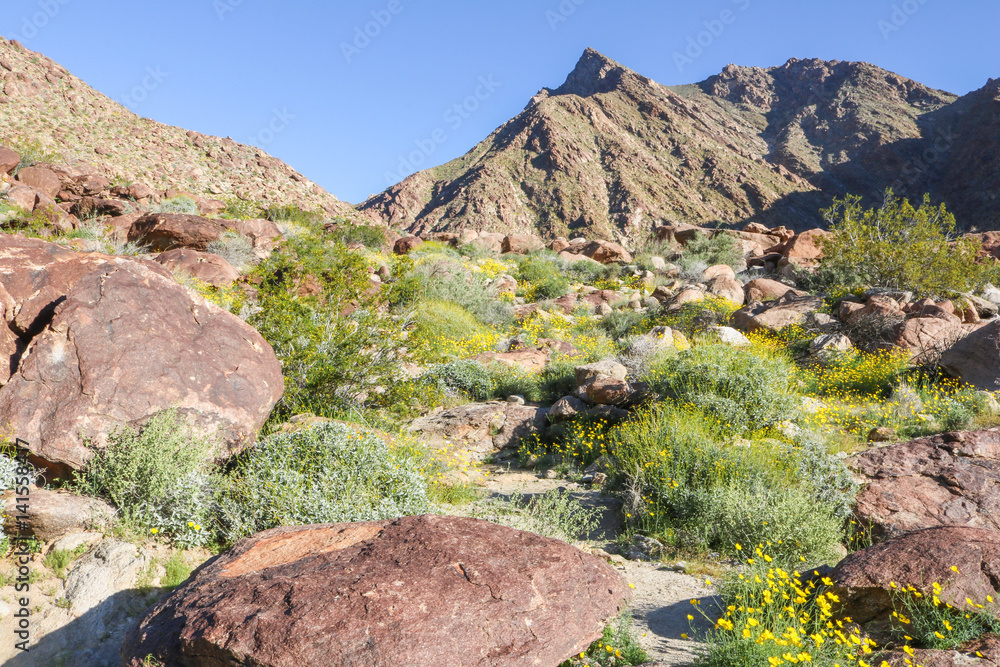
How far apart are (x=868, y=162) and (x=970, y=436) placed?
68022mm

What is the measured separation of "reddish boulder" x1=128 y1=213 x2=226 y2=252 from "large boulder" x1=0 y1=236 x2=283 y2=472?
30.7 ft

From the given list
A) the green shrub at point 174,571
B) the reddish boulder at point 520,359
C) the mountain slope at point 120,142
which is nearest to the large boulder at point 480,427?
the reddish boulder at point 520,359

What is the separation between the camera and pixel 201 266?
11.1 m

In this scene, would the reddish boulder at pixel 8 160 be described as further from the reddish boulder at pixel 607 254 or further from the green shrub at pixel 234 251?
the reddish boulder at pixel 607 254

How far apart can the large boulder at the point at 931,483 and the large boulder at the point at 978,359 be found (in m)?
3.46

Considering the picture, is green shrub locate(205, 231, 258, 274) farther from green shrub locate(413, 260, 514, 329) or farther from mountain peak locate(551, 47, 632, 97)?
mountain peak locate(551, 47, 632, 97)

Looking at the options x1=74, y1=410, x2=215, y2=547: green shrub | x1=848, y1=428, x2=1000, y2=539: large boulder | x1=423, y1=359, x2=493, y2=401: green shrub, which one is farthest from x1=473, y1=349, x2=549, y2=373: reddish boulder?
x1=74, y1=410, x2=215, y2=547: green shrub

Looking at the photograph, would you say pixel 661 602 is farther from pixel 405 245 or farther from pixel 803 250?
pixel 405 245

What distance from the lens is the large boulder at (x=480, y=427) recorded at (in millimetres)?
7566

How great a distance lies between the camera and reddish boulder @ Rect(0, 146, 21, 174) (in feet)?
54.2

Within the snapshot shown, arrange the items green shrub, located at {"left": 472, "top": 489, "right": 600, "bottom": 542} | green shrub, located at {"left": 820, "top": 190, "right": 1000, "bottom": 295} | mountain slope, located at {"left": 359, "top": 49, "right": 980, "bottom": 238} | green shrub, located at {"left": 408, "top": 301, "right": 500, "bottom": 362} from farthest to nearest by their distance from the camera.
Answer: mountain slope, located at {"left": 359, "top": 49, "right": 980, "bottom": 238} < green shrub, located at {"left": 820, "top": 190, "right": 1000, "bottom": 295} < green shrub, located at {"left": 408, "top": 301, "right": 500, "bottom": 362} < green shrub, located at {"left": 472, "top": 489, "right": 600, "bottom": 542}

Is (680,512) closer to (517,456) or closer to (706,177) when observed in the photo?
(517,456)

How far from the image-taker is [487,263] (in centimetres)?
2166

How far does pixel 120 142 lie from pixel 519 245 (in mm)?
21930
